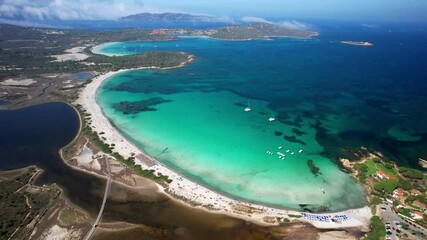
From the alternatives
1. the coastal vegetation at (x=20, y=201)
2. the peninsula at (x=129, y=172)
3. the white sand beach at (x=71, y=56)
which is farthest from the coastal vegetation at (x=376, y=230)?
the white sand beach at (x=71, y=56)

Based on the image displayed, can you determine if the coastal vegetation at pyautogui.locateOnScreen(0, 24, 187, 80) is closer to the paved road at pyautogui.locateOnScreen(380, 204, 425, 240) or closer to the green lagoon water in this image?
the green lagoon water

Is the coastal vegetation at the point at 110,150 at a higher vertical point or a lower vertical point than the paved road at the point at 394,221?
higher

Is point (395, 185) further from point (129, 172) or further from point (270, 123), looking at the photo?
point (129, 172)

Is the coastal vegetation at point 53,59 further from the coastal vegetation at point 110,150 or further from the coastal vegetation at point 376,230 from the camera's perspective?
Answer: the coastal vegetation at point 376,230

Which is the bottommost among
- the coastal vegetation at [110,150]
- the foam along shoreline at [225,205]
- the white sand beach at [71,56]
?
the foam along shoreline at [225,205]

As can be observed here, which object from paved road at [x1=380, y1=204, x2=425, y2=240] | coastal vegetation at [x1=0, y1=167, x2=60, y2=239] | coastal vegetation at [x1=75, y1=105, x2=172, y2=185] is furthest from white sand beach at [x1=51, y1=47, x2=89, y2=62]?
paved road at [x1=380, y1=204, x2=425, y2=240]

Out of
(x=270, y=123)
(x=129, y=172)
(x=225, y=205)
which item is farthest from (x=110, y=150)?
(x=270, y=123)

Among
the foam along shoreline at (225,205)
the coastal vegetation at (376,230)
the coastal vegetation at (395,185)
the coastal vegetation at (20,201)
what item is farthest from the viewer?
the coastal vegetation at (395,185)

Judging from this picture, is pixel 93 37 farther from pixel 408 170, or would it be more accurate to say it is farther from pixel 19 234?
pixel 408 170

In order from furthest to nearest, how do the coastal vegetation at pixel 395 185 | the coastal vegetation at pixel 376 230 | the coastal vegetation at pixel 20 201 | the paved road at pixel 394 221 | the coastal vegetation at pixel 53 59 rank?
the coastal vegetation at pixel 53 59 < the coastal vegetation at pixel 395 185 < the coastal vegetation at pixel 20 201 < the paved road at pixel 394 221 < the coastal vegetation at pixel 376 230
